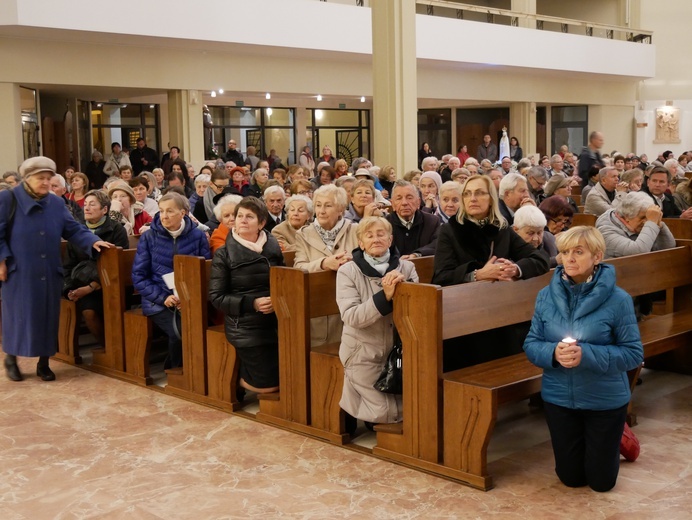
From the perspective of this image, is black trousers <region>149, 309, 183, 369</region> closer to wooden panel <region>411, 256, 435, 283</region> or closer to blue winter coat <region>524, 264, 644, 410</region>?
wooden panel <region>411, 256, 435, 283</region>

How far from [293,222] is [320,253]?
30.6 inches

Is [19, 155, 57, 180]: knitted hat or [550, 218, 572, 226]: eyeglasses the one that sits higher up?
[19, 155, 57, 180]: knitted hat

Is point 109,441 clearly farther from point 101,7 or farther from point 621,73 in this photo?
point 621,73

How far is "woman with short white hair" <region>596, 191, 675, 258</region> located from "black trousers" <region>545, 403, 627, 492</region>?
7.27ft

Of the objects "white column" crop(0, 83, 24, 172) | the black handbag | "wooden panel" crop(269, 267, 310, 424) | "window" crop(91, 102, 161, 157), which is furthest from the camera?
"window" crop(91, 102, 161, 157)

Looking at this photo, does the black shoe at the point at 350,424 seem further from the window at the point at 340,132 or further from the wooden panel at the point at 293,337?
the window at the point at 340,132

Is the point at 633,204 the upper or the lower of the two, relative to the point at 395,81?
lower

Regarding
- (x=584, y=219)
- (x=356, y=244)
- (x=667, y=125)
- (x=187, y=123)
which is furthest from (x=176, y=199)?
(x=667, y=125)

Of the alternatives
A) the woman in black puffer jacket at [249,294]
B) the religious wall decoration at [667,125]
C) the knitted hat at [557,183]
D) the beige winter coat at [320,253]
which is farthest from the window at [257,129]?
the woman in black puffer jacket at [249,294]

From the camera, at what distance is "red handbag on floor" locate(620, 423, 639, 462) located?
419cm

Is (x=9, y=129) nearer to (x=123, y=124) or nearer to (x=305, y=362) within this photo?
(x=123, y=124)

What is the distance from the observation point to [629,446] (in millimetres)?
4199

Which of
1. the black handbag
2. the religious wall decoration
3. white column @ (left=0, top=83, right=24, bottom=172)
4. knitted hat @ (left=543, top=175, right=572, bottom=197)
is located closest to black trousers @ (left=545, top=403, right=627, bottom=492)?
the black handbag

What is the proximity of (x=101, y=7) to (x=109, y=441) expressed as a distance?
9.53 m
